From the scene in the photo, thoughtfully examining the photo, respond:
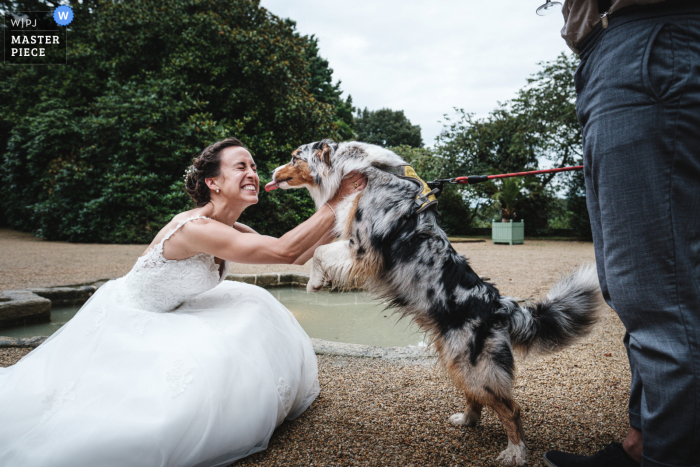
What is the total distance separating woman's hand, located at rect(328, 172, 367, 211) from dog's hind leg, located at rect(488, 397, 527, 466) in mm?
1277

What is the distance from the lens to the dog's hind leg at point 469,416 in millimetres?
2078

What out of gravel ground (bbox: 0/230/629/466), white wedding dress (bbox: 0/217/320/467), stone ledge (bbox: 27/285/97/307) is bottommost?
gravel ground (bbox: 0/230/629/466)

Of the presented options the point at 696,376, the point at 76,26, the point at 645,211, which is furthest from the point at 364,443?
the point at 76,26

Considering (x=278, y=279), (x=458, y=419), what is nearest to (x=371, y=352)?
(x=458, y=419)

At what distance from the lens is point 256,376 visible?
1845 millimetres

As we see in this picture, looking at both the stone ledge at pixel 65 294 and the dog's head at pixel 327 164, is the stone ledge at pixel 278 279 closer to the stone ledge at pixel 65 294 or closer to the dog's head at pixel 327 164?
the stone ledge at pixel 65 294

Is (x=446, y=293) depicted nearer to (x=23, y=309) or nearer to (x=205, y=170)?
(x=205, y=170)

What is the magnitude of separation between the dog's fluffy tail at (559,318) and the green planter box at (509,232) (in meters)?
12.1

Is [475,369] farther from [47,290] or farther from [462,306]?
[47,290]

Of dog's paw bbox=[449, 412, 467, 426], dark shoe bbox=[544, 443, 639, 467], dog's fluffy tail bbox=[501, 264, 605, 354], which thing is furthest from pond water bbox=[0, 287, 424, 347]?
dark shoe bbox=[544, 443, 639, 467]

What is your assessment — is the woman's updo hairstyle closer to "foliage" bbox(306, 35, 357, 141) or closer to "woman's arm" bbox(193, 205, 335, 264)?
"woman's arm" bbox(193, 205, 335, 264)

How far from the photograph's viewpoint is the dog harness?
2031 mm

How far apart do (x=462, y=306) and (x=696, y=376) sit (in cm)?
91

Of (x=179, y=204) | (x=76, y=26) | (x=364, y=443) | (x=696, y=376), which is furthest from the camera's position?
(x=76, y=26)
